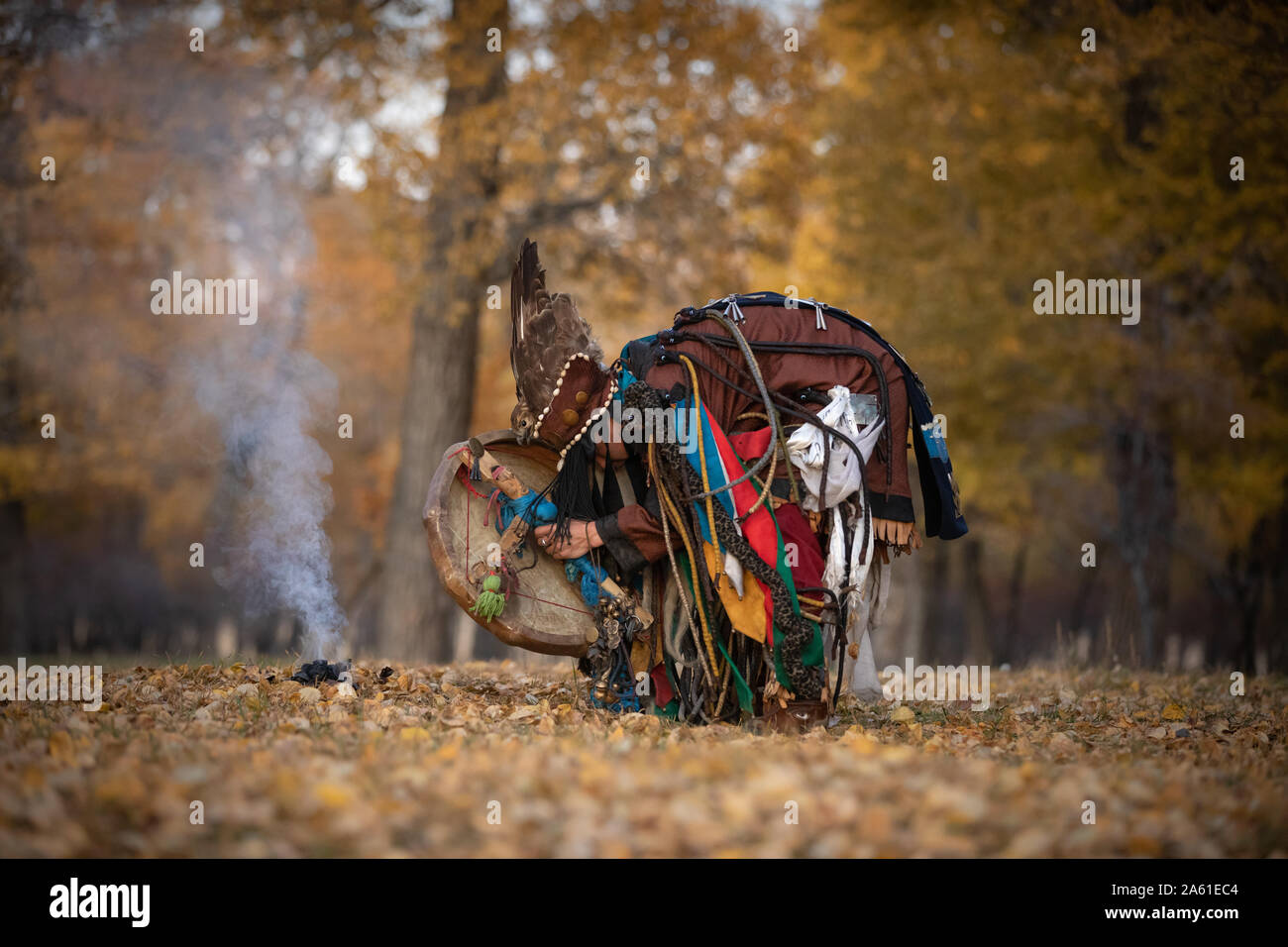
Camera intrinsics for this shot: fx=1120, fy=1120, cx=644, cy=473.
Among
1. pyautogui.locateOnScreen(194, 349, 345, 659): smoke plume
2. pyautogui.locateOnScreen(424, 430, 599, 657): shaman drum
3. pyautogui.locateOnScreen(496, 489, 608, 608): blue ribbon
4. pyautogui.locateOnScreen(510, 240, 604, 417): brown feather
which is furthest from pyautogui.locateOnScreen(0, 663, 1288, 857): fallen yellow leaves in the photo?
pyautogui.locateOnScreen(510, 240, 604, 417): brown feather

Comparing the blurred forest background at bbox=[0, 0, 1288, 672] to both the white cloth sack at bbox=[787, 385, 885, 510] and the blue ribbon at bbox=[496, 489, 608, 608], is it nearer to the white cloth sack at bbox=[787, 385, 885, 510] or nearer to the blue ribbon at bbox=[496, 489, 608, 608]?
the blue ribbon at bbox=[496, 489, 608, 608]

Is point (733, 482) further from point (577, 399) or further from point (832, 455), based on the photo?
point (577, 399)

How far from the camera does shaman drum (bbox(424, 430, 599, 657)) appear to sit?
18.3ft

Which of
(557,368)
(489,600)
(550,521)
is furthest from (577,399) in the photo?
(489,600)

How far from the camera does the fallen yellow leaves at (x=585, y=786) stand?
122 inches

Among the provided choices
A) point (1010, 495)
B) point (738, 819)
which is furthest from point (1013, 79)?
point (738, 819)

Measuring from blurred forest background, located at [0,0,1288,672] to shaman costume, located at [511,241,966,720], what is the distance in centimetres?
410

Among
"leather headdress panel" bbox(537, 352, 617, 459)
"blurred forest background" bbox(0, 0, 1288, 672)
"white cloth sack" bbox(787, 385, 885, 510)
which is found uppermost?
"blurred forest background" bbox(0, 0, 1288, 672)

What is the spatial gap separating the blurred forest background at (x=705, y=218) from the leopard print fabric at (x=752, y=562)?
4.50 m

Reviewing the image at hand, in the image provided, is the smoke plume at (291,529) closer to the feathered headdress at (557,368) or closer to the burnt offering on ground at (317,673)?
the burnt offering on ground at (317,673)

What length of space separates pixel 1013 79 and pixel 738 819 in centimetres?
1137

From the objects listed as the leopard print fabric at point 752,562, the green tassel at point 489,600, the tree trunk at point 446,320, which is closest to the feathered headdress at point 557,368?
the leopard print fabric at point 752,562

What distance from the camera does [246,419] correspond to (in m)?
9.99

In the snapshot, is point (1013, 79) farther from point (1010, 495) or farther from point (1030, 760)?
point (1030, 760)
